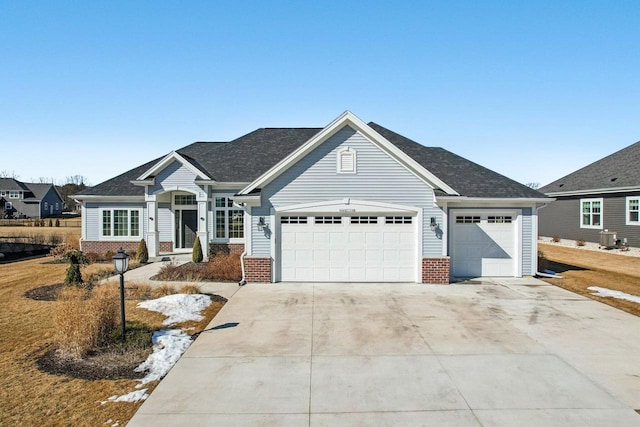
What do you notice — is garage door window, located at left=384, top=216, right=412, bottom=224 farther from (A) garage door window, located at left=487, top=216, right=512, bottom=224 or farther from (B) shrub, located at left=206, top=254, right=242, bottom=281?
(B) shrub, located at left=206, top=254, right=242, bottom=281

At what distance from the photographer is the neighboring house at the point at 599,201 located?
23062mm

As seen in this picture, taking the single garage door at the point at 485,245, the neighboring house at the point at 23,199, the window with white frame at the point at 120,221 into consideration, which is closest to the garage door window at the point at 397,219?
the single garage door at the point at 485,245

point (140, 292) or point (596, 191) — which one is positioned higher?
point (596, 191)

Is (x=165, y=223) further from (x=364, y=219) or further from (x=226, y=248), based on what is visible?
(x=364, y=219)

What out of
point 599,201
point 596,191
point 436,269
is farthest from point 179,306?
point 599,201

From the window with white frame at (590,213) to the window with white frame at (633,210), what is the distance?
2.19m

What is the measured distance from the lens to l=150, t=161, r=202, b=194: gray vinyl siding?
18984 millimetres

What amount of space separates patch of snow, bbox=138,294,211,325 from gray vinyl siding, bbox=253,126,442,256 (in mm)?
3242

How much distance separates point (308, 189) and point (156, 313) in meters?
6.25

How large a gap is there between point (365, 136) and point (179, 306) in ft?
26.5

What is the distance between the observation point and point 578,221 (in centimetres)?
2736

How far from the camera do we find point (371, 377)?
6230 mm

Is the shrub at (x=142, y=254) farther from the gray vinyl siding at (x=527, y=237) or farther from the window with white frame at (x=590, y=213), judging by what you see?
the window with white frame at (x=590, y=213)

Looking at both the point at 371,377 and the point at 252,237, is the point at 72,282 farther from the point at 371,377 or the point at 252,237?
the point at 371,377
